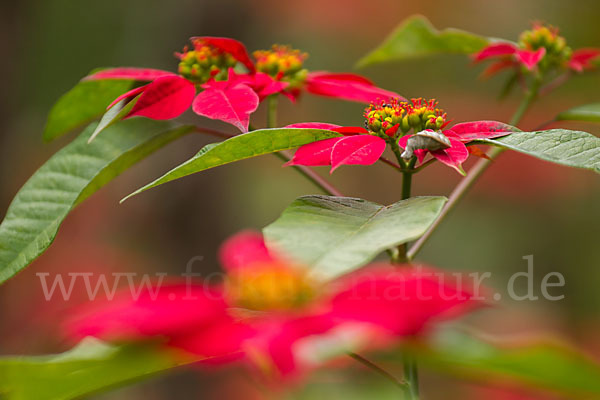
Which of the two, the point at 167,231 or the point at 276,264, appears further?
the point at 167,231

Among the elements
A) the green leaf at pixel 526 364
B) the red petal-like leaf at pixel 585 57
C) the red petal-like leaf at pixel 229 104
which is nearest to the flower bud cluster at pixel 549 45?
the red petal-like leaf at pixel 585 57

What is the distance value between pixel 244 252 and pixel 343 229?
0.37 feet

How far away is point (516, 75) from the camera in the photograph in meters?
0.58

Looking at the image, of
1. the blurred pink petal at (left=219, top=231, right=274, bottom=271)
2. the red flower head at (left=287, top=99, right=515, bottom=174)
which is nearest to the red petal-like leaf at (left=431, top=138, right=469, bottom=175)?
the red flower head at (left=287, top=99, right=515, bottom=174)

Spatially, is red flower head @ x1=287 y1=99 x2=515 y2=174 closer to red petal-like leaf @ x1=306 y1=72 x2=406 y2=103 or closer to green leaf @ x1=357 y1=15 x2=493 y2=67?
red petal-like leaf @ x1=306 y1=72 x2=406 y2=103

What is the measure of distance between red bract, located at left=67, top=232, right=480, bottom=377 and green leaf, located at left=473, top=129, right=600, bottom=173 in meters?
0.09

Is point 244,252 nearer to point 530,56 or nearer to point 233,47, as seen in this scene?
point 233,47

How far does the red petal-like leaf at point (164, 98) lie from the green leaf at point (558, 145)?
17cm

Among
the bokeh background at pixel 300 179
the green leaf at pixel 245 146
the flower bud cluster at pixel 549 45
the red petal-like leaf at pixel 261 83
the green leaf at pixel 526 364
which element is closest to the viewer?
the green leaf at pixel 526 364

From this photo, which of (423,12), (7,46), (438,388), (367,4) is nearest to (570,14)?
(423,12)

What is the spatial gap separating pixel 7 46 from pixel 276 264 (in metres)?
1.02

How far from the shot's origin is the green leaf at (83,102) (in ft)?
1.63

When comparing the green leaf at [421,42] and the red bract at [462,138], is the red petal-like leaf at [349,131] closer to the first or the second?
the red bract at [462,138]

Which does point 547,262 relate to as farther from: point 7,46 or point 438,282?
point 438,282
